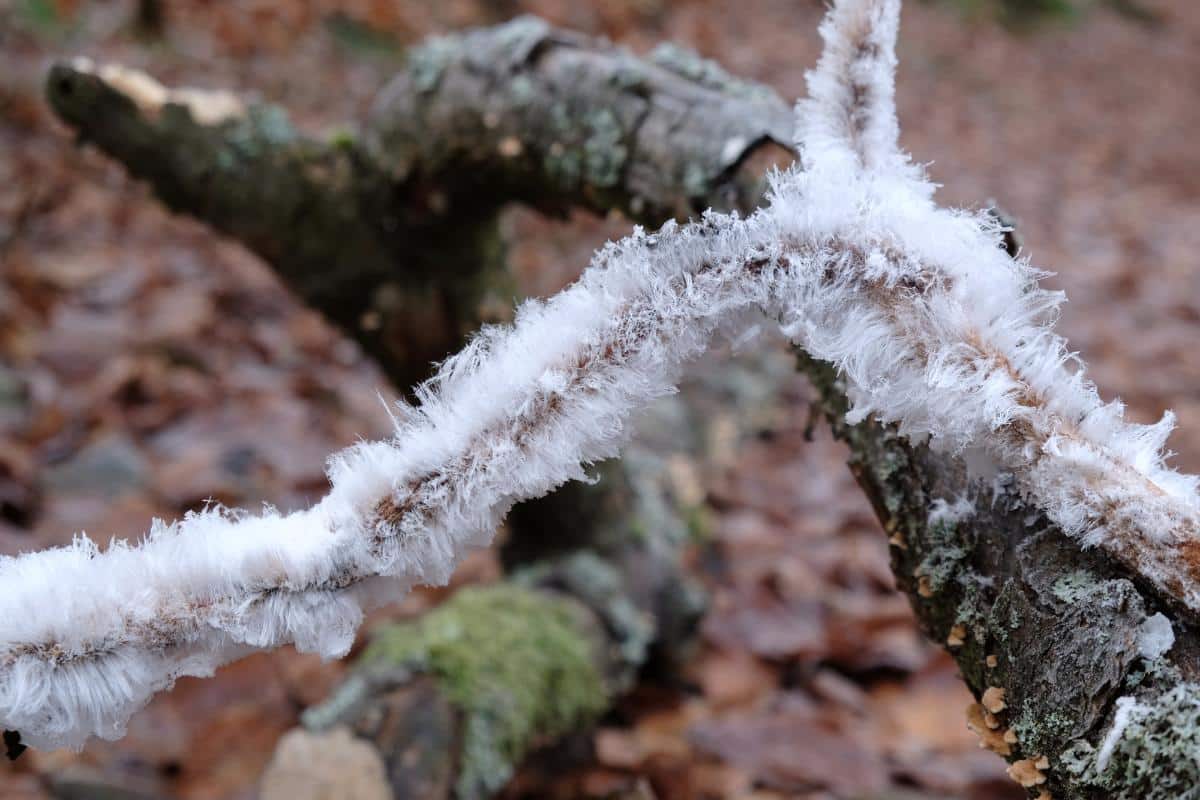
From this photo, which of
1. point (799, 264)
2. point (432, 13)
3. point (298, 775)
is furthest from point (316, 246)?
point (432, 13)

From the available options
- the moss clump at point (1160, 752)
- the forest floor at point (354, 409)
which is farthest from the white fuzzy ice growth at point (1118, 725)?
the forest floor at point (354, 409)

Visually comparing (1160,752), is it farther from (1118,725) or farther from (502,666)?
(502,666)

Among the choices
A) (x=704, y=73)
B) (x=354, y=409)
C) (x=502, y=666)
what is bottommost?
(x=502, y=666)

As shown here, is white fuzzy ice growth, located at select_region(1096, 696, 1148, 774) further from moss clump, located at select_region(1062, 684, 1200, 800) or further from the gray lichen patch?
the gray lichen patch

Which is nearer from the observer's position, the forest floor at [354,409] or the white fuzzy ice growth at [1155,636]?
the white fuzzy ice growth at [1155,636]

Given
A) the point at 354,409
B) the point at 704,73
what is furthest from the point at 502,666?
the point at 354,409

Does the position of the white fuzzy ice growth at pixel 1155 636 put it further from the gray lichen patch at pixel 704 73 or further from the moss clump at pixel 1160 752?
the gray lichen patch at pixel 704 73
